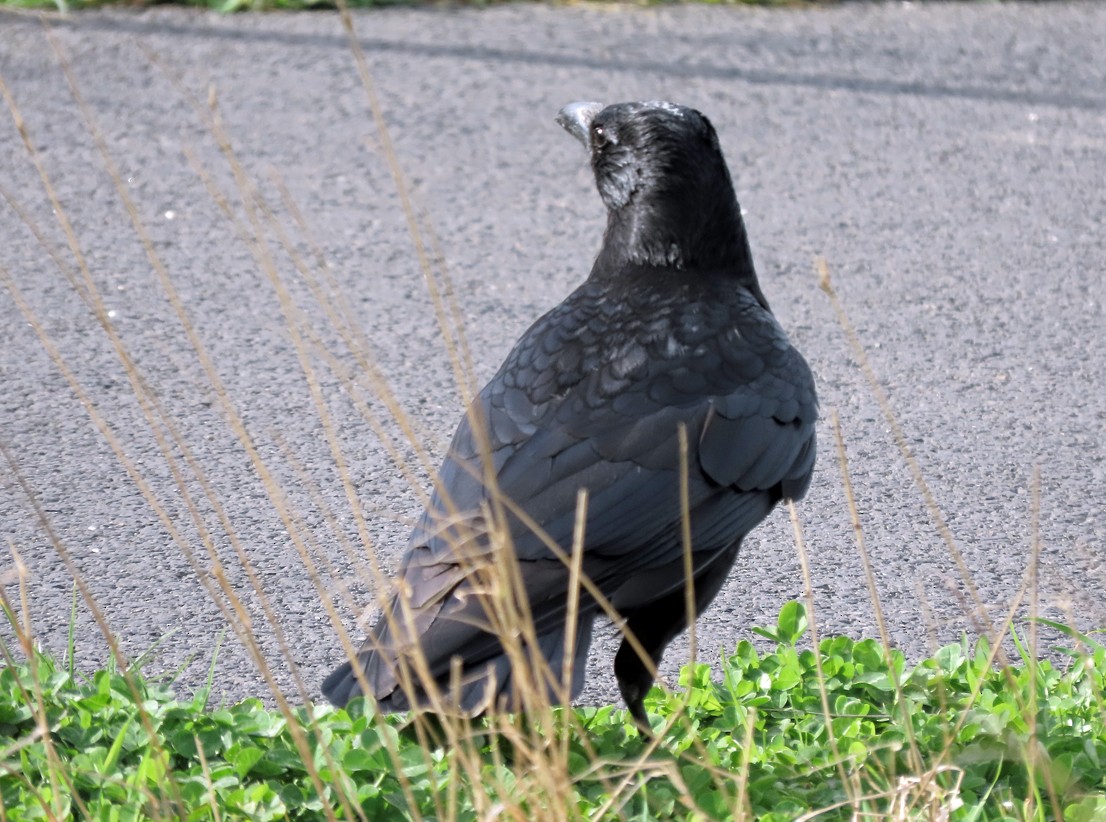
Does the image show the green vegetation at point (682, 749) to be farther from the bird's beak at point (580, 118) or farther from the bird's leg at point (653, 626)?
the bird's beak at point (580, 118)

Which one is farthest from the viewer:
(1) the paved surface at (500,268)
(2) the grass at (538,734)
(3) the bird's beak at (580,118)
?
(1) the paved surface at (500,268)

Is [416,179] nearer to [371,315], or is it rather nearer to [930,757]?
[371,315]

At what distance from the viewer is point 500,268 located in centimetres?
495

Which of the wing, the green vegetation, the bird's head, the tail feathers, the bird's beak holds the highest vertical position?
the bird's beak

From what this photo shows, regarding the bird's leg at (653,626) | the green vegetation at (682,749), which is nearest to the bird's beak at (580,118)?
the bird's leg at (653,626)

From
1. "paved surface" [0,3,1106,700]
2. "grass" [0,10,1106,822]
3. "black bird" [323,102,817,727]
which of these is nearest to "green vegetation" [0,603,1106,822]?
"grass" [0,10,1106,822]

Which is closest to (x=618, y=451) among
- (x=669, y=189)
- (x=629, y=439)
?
(x=629, y=439)

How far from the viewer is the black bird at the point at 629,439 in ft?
7.95

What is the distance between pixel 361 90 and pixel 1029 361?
291 centimetres

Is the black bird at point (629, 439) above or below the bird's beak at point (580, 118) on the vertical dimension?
below

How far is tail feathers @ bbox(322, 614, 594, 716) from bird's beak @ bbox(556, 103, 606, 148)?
111 cm

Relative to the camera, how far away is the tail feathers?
2.29 m

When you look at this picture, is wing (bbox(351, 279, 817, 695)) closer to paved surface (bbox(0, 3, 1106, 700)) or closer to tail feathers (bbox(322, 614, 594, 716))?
tail feathers (bbox(322, 614, 594, 716))

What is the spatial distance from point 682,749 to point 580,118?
1.26 metres
